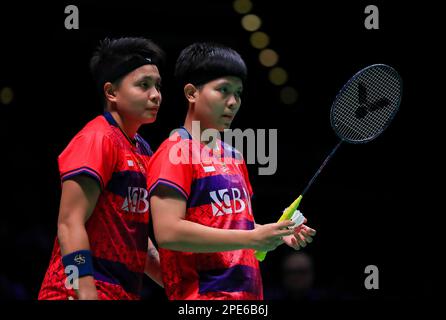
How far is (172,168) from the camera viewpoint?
110 inches

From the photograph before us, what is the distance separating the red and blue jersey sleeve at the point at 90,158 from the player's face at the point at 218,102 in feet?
1.22

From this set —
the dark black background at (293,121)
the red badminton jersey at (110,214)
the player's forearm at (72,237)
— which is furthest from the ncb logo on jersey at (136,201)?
the dark black background at (293,121)

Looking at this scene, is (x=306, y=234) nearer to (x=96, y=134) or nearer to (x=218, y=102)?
(x=218, y=102)

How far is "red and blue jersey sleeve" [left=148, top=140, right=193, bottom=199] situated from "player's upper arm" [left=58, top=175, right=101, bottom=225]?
211mm

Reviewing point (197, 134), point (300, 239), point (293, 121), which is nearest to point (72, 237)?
point (197, 134)

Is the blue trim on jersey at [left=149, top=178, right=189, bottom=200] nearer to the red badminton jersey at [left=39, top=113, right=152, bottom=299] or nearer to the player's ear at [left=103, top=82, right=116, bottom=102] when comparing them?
the red badminton jersey at [left=39, top=113, right=152, bottom=299]

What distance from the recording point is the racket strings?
3.24 metres

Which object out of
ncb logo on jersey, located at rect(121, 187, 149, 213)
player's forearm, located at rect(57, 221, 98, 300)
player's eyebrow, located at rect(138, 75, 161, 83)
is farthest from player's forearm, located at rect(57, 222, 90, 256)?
player's eyebrow, located at rect(138, 75, 161, 83)

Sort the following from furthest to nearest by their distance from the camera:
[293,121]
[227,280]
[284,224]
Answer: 1. [293,121]
2. [227,280]
3. [284,224]

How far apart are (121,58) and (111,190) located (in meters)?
0.55

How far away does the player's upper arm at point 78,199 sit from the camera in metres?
2.76
